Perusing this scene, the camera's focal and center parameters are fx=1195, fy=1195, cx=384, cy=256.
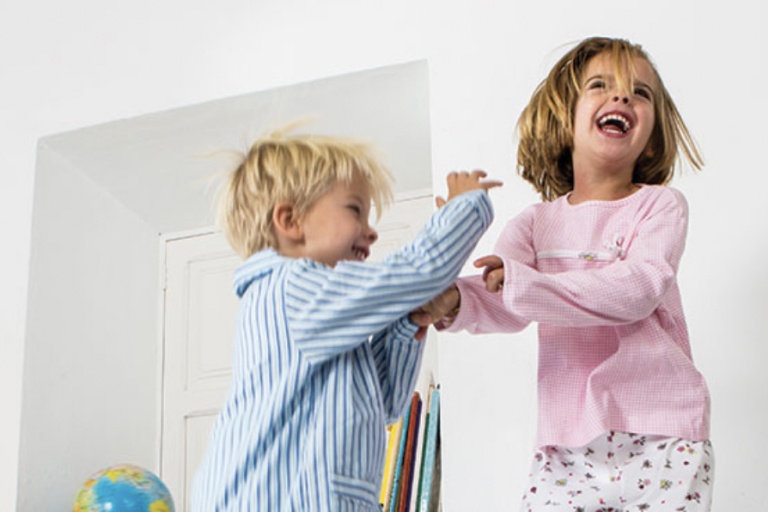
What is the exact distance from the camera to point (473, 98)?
8.23ft

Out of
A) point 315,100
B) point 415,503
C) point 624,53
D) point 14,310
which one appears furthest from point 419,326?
point 14,310

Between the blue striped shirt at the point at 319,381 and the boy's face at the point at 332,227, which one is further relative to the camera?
the boy's face at the point at 332,227

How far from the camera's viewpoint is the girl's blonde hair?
5.82ft

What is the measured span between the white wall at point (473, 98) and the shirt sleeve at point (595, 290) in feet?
2.08

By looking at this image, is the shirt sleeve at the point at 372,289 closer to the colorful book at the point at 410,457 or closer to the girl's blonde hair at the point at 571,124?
the girl's blonde hair at the point at 571,124

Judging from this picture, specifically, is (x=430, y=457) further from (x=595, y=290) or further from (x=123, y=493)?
(x=595, y=290)

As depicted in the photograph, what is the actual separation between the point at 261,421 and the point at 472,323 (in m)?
0.36

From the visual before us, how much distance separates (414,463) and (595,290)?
40.5 inches

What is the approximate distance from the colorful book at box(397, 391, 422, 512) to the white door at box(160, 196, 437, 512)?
0.53 meters

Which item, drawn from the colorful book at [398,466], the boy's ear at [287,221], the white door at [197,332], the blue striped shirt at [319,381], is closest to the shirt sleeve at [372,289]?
the blue striped shirt at [319,381]

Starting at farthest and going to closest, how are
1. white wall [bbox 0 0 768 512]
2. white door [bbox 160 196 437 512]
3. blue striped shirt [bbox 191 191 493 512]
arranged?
white door [bbox 160 196 437 512] → white wall [bbox 0 0 768 512] → blue striped shirt [bbox 191 191 493 512]

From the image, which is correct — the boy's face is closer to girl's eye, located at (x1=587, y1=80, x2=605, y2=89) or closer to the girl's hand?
the girl's hand

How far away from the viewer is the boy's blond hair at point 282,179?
1591 millimetres

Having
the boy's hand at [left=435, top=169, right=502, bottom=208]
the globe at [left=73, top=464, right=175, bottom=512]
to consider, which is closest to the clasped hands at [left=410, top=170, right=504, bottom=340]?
the boy's hand at [left=435, top=169, right=502, bottom=208]
